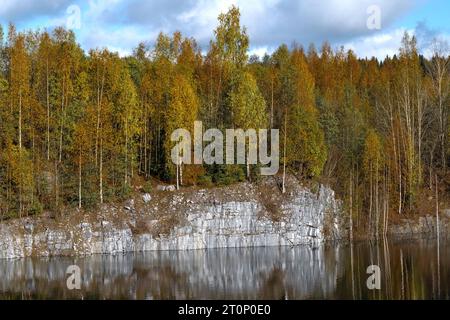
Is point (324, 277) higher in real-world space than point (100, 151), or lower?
lower

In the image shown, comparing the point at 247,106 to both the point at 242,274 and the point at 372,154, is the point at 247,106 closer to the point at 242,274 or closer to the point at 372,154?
the point at 372,154

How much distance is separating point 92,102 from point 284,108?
62.3 feet

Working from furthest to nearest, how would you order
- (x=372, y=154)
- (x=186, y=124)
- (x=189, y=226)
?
(x=372, y=154), (x=186, y=124), (x=189, y=226)

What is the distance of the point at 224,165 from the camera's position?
5434 cm

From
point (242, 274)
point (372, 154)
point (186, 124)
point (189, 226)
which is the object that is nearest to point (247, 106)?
point (186, 124)

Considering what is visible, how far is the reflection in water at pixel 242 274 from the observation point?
30.1 metres

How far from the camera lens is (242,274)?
36.9 meters

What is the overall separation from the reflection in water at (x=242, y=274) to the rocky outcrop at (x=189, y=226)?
6.13ft

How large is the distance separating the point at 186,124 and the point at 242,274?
71.0 feet

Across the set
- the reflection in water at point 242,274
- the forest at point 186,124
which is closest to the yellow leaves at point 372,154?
the forest at point 186,124

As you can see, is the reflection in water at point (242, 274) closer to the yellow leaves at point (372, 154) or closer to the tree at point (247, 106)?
the yellow leaves at point (372, 154)

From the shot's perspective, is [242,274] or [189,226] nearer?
[242,274]

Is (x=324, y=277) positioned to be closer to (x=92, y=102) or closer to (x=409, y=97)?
(x=92, y=102)
